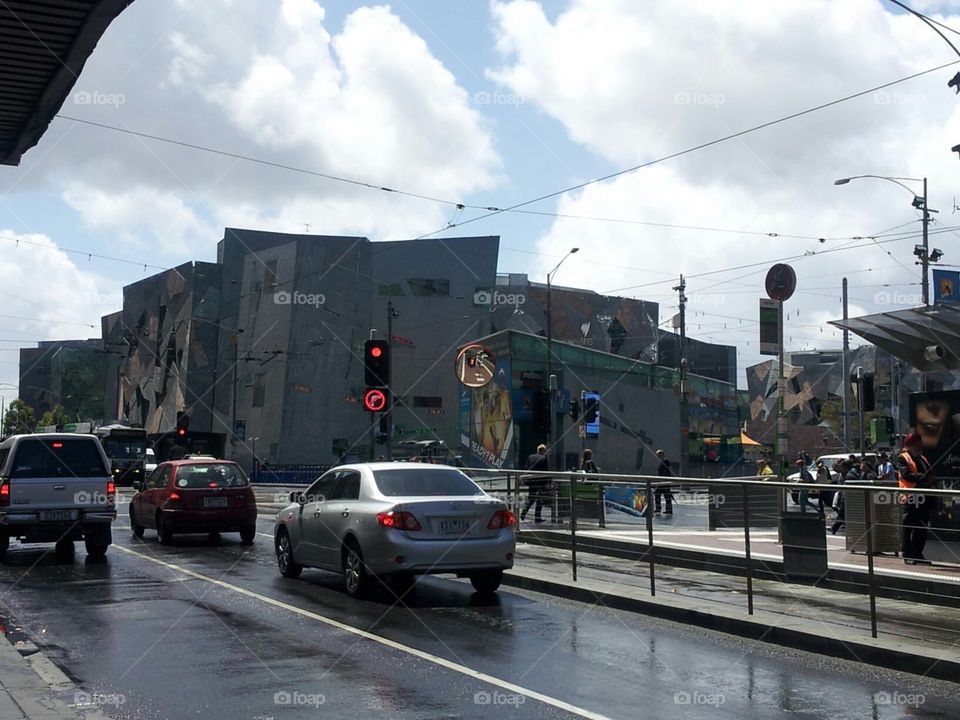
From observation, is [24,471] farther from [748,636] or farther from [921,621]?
[921,621]

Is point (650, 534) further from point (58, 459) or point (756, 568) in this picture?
point (58, 459)

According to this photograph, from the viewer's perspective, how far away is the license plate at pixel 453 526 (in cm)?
1203

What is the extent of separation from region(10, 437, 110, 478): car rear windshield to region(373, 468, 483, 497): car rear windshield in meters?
6.43

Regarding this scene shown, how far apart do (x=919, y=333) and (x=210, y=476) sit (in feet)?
42.3

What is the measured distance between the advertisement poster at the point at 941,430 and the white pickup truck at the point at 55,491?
12975mm

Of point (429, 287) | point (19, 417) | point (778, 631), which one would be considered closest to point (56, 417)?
point (19, 417)

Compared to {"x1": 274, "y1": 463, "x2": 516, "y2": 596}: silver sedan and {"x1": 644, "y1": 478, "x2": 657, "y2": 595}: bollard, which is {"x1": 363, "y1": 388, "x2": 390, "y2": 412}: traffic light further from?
{"x1": 644, "y1": 478, "x2": 657, "y2": 595}: bollard

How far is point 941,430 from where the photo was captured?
1655 centimetres

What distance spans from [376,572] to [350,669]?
3715mm

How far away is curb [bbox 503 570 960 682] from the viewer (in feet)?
27.6

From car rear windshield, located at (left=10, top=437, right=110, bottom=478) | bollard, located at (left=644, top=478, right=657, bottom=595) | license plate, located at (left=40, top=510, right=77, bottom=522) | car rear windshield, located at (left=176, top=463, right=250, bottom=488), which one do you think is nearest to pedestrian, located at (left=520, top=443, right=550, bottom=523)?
bollard, located at (left=644, top=478, right=657, bottom=595)

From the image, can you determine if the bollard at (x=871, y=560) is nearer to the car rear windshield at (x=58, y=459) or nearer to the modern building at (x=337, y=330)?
the car rear windshield at (x=58, y=459)

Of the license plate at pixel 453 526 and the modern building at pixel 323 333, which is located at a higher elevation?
the modern building at pixel 323 333

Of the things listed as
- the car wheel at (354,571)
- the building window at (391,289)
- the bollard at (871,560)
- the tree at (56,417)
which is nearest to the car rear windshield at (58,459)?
the car wheel at (354,571)
